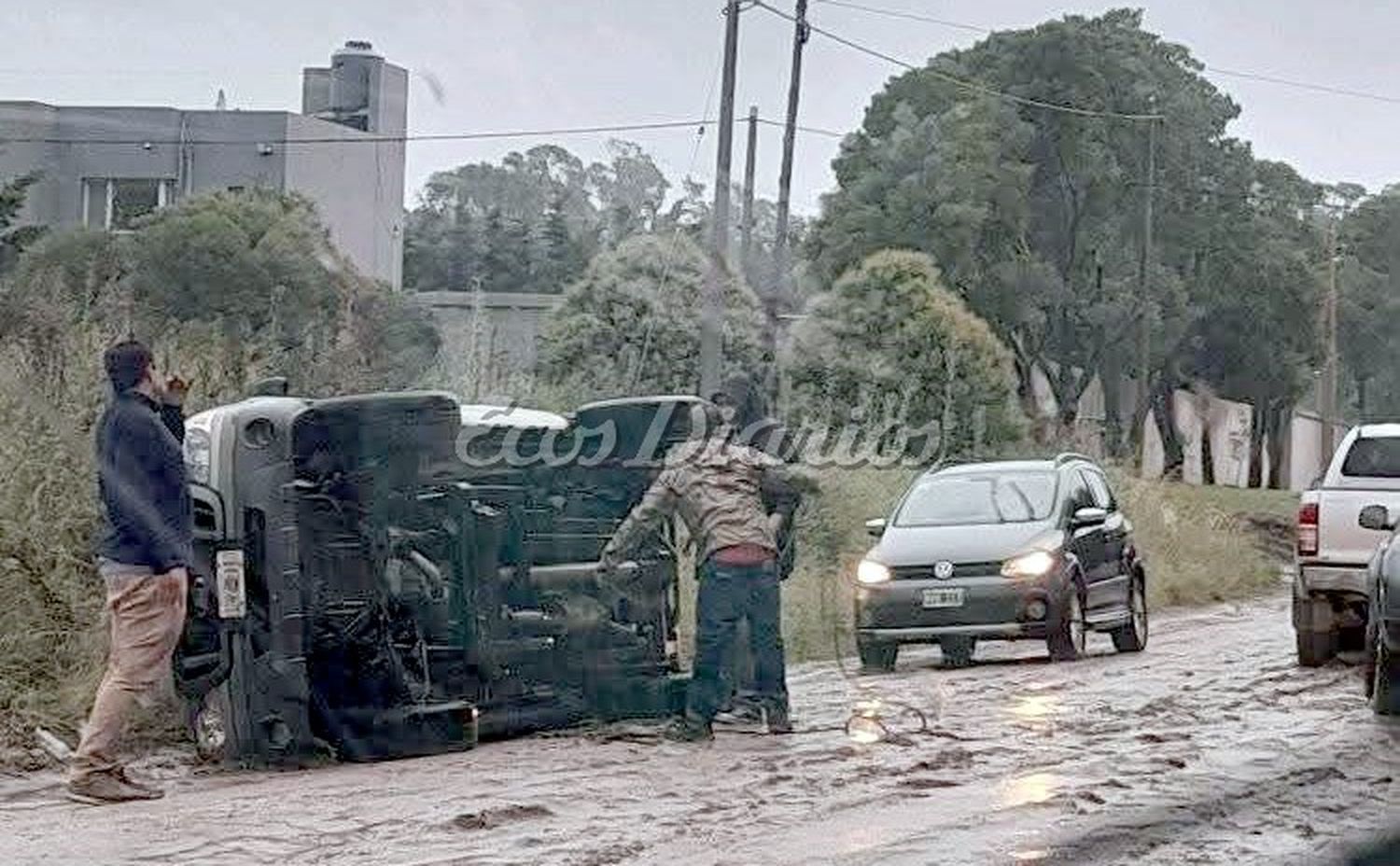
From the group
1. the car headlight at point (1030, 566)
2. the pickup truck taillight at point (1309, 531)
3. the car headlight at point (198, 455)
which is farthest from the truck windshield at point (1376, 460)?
the car headlight at point (198, 455)

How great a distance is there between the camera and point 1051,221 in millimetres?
42219

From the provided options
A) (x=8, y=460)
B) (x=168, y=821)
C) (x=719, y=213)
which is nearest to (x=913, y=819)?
(x=168, y=821)

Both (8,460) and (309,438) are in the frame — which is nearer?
(309,438)

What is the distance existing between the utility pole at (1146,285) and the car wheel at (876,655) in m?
23.0

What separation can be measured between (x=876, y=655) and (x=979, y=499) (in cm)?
194

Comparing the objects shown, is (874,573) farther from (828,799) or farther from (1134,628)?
(828,799)

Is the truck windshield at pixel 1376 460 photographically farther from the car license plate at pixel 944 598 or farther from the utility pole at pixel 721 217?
the utility pole at pixel 721 217

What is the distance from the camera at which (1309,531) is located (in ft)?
57.2

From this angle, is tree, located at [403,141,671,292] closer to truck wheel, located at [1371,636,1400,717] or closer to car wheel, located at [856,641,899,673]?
car wheel, located at [856,641,899,673]

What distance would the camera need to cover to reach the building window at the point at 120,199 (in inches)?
882

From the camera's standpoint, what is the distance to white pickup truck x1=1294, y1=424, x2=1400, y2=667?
17219mm

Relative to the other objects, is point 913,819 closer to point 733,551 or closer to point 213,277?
point 733,551

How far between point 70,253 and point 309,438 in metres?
10.4

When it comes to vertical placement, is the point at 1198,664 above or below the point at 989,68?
below
